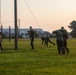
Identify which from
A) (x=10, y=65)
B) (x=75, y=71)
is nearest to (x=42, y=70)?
(x=75, y=71)

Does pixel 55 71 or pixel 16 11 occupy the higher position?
pixel 16 11

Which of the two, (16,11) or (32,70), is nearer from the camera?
→ (32,70)

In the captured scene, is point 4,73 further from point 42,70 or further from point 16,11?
point 16,11

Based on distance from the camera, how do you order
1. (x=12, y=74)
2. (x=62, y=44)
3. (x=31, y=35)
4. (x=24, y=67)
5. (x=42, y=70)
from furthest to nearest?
1. (x=31, y=35)
2. (x=62, y=44)
3. (x=24, y=67)
4. (x=42, y=70)
5. (x=12, y=74)

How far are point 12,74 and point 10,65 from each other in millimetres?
3157

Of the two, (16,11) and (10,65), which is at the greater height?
A: (16,11)

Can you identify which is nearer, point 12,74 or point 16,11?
point 12,74

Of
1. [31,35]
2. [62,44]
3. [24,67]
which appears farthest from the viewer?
[31,35]

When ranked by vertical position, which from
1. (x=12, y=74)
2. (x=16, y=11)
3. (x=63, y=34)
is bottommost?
(x=12, y=74)

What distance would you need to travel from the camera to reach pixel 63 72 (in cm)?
1483

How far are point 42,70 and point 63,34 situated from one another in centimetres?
1161

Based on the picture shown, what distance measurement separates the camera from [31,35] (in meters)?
33.1

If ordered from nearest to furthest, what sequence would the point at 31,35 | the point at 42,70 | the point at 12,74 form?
the point at 12,74 < the point at 42,70 < the point at 31,35

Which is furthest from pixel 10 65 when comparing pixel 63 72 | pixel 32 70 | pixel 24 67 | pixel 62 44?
pixel 62 44
